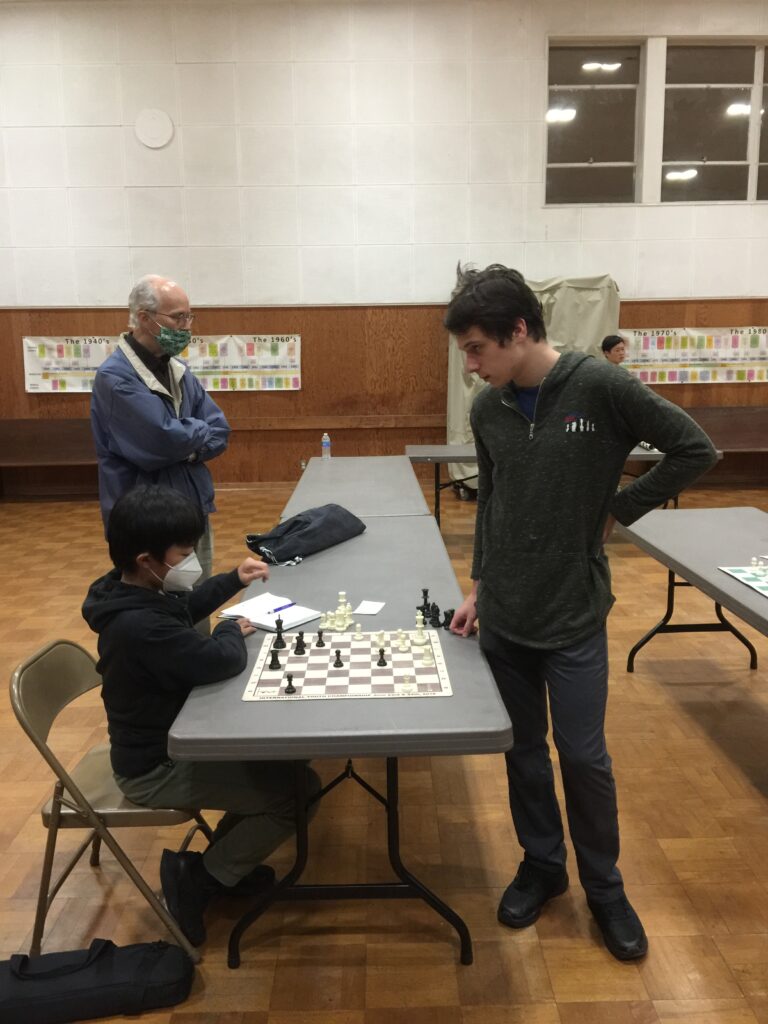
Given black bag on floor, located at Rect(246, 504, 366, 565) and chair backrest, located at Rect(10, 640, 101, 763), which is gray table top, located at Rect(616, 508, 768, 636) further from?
chair backrest, located at Rect(10, 640, 101, 763)

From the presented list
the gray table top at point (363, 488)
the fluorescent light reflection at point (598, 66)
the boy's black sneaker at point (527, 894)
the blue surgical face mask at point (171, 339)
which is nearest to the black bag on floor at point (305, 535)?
the gray table top at point (363, 488)

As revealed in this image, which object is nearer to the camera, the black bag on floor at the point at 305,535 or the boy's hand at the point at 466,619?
the boy's hand at the point at 466,619

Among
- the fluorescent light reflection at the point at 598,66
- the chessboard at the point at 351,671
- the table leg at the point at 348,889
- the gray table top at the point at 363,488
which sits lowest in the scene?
the table leg at the point at 348,889

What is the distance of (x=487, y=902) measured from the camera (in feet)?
6.95

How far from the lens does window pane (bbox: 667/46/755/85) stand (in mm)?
7309

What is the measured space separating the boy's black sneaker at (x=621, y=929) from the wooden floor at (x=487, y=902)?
1.4 inches

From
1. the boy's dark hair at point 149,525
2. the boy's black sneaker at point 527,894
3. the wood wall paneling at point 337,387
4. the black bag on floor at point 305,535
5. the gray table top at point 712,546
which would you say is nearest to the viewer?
the boy's dark hair at point 149,525

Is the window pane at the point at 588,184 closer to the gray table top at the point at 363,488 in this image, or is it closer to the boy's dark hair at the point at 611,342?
the boy's dark hair at the point at 611,342

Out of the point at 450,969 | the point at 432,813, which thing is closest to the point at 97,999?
the point at 450,969

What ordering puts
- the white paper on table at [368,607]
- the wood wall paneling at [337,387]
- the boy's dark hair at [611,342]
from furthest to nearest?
the wood wall paneling at [337,387], the boy's dark hair at [611,342], the white paper on table at [368,607]

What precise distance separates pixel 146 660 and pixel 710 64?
8.00m

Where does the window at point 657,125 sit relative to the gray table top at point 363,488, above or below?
above

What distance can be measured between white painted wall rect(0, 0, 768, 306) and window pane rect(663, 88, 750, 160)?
51 centimetres

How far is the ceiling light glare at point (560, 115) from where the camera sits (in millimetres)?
7398
